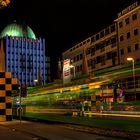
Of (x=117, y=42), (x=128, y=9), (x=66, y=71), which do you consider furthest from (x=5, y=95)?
(x=117, y=42)

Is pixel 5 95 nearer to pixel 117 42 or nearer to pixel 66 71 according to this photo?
pixel 66 71

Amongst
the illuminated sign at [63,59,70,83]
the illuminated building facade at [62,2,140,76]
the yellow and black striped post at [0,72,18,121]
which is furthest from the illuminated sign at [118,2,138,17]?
the illuminated sign at [63,59,70,83]

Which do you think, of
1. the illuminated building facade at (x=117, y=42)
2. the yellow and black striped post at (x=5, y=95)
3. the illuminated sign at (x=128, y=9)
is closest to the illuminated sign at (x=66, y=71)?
the yellow and black striped post at (x=5, y=95)

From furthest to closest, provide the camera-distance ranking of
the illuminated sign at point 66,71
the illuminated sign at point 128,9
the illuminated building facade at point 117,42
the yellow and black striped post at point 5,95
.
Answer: the illuminated building facade at point 117,42, the illuminated sign at point 128,9, the yellow and black striped post at point 5,95, the illuminated sign at point 66,71

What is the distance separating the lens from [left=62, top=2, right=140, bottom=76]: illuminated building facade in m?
81.9

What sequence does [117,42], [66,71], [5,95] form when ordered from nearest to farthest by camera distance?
[66,71] → [5,95] → [117,42]

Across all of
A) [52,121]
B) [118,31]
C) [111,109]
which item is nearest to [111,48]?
[118,31]

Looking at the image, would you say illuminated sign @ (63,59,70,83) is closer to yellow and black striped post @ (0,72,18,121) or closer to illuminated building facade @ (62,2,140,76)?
yellow and black striped post @ (0,72,18,121)

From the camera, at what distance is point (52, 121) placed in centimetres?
2284

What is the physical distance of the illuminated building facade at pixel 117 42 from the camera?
3226 inches

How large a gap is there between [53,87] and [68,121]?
227cm

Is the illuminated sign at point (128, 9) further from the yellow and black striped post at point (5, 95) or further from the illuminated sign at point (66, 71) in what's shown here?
the illuminated sign at point (66, 71)

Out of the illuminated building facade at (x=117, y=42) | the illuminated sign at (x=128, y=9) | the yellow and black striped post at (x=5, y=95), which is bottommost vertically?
the yellow and black striped post at (x=5, y=95)

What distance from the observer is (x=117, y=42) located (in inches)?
3551
